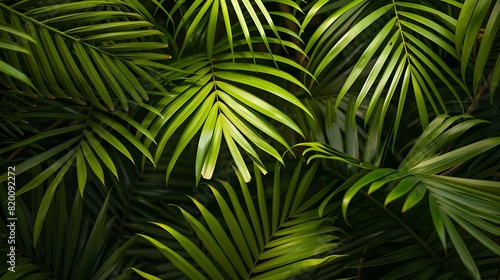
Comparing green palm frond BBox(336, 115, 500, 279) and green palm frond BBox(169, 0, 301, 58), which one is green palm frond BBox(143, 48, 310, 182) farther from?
green palm frond BBox(336, 115, 500, 279)

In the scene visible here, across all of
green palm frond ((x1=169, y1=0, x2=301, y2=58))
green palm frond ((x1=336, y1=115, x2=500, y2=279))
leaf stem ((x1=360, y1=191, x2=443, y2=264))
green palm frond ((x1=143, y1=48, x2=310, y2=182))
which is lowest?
leaf stem ((x1=360, y1=191, x2=443, y2=264))

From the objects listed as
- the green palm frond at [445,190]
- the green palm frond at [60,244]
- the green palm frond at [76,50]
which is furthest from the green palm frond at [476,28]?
the green palm frond at [60,244]

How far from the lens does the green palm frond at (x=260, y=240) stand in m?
0.95

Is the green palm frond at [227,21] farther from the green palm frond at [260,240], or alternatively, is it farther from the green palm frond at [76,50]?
the green palm frond at [260,240]

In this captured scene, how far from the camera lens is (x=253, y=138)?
95cm

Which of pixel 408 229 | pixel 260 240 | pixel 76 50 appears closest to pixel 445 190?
pixel 408 229

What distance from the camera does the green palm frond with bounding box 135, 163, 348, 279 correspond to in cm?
95

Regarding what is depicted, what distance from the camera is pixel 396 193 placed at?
74cm

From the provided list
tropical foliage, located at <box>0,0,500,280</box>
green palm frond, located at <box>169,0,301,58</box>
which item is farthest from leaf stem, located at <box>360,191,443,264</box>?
green palm frond, located at <box>169,0,301,58</box>

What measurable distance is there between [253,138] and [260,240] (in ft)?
0.70

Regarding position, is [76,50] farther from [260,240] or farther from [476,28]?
[476,28]

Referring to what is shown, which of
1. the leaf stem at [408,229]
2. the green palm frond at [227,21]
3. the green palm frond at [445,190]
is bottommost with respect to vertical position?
A: the leaf stem at [408,229]

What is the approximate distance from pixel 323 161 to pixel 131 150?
0.43 m

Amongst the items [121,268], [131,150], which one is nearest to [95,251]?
[121,268]
